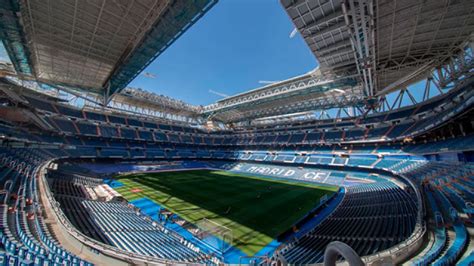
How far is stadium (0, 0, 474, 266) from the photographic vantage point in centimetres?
743

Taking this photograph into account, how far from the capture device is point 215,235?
11414 mm

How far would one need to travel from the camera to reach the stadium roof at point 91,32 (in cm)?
1397

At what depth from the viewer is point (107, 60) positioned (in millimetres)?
21312

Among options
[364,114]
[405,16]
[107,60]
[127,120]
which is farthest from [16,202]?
[364,114]

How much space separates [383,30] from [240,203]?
62.0 feet

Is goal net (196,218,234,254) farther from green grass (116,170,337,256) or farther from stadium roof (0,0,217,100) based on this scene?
stadium roof (0,0,217,100)

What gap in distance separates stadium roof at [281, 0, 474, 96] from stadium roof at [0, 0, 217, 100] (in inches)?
340

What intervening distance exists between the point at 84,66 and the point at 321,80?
29.8 meters

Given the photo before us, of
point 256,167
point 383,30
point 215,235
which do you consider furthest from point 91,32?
point 256,167

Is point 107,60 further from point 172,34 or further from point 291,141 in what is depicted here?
point 291,141

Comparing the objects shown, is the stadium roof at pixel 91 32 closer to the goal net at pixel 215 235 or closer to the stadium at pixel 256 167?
the stadium at pixel 256 167

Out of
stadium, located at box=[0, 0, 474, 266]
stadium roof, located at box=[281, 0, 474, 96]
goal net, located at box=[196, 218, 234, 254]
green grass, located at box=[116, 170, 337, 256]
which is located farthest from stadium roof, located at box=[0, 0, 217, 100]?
goal net, located at box=[196, 218, 234, 254]

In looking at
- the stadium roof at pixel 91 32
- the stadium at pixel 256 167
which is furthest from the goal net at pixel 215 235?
the stadium roof at pixel 91 32

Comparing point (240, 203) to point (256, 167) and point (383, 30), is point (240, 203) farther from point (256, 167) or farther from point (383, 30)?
point (256, 167)
